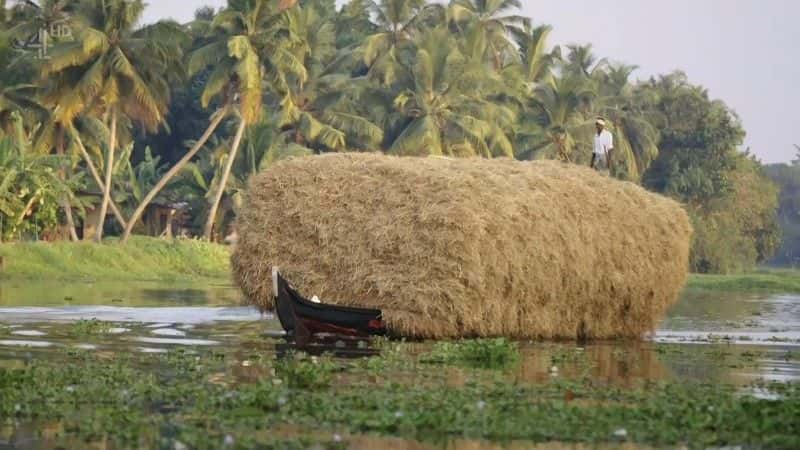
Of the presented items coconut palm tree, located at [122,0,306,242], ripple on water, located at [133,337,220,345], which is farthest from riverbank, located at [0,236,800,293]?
ripple on water, located at [133,337,220,345]

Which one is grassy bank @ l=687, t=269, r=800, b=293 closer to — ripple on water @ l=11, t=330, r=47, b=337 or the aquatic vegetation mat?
ripple on water @ l=11, t=330, r=47, b=337

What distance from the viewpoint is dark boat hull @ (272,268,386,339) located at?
19781 mm

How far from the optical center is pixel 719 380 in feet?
50.8

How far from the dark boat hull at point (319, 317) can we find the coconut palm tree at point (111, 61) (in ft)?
107

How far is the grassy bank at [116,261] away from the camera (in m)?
46.6

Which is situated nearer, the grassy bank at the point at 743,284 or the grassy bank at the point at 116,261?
the grassy bank at the point at 116,261

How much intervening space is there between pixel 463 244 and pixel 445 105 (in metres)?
39.6

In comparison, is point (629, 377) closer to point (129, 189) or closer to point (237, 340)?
point (237, 340)

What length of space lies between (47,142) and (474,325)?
37.4m

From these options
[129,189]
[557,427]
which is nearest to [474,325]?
[557,427]

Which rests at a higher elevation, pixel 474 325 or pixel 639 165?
pixel 639 165

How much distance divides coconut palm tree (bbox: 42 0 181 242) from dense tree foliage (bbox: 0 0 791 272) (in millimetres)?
66

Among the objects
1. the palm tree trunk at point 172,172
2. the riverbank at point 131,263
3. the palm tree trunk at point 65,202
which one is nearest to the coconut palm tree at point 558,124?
the riverbank at point 131,263

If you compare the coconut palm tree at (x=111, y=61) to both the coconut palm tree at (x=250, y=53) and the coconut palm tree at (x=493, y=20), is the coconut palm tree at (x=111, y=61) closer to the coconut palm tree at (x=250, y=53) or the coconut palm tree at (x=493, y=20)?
the coconut palm tree at (x=250, y=53)
